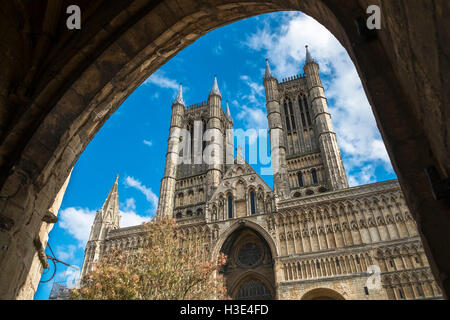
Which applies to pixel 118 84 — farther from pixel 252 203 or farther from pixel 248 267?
pixel 252 203

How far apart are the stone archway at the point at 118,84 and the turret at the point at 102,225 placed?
23.5 metres

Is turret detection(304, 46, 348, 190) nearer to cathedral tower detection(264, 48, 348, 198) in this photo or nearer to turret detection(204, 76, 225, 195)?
cathedral tower detection(264, 48, 348, 198)

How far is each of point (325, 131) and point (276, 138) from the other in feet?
16.4

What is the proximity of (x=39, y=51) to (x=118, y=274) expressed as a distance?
9706 mm

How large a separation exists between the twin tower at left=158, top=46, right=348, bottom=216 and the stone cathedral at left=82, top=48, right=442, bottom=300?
0.58ft

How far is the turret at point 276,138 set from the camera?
83.7ft

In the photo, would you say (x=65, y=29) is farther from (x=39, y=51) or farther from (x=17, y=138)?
(x=17, y=138)

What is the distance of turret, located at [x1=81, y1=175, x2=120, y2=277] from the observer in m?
24.3

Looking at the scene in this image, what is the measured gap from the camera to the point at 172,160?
35.8 meters

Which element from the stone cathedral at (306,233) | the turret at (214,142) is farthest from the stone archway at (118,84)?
the turret at (214,142)

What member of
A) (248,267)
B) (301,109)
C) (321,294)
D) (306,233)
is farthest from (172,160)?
(321,294)

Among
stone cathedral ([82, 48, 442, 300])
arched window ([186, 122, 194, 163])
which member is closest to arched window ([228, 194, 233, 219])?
stone cathedral ([82, 48, 442, 300])

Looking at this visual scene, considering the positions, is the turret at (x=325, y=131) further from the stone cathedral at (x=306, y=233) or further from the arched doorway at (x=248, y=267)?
the arched doorway at (x=248, y=267)
